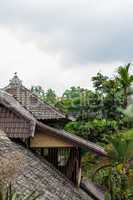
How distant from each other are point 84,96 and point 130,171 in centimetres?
1420

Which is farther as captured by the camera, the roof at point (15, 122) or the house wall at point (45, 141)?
the house wall at point (45, 141)

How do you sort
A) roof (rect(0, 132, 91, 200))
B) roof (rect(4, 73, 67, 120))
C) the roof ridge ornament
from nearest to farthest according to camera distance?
roof (rect(0, 132, 91, 200)), roof (rect(4, 73, 67, 120)), the roof ridge ornament

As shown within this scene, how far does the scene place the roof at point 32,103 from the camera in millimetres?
13164

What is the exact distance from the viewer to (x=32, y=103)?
46.0 ft

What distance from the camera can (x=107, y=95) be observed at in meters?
24.5

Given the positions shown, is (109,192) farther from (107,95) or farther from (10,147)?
(107,95)

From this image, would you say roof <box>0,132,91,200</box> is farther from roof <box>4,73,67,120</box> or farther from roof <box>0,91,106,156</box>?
roof <box>4,73,67,120</box>

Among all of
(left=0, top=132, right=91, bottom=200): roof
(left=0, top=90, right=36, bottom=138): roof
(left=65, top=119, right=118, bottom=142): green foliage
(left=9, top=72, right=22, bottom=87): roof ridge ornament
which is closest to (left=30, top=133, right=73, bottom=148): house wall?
(left=0, top=132, right=91, bottom=200): roof

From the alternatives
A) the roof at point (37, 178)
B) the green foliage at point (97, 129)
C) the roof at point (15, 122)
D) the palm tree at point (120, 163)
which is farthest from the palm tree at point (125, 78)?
the roof at point (15, 122)

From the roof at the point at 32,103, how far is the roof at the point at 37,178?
1.89m

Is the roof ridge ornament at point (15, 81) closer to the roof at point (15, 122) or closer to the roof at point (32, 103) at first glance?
the roof at point (32, 103)

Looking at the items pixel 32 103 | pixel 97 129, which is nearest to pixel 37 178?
pixel 32 103

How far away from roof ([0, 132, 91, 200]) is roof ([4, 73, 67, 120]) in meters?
1.89

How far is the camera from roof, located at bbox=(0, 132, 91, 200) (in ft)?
29.1
